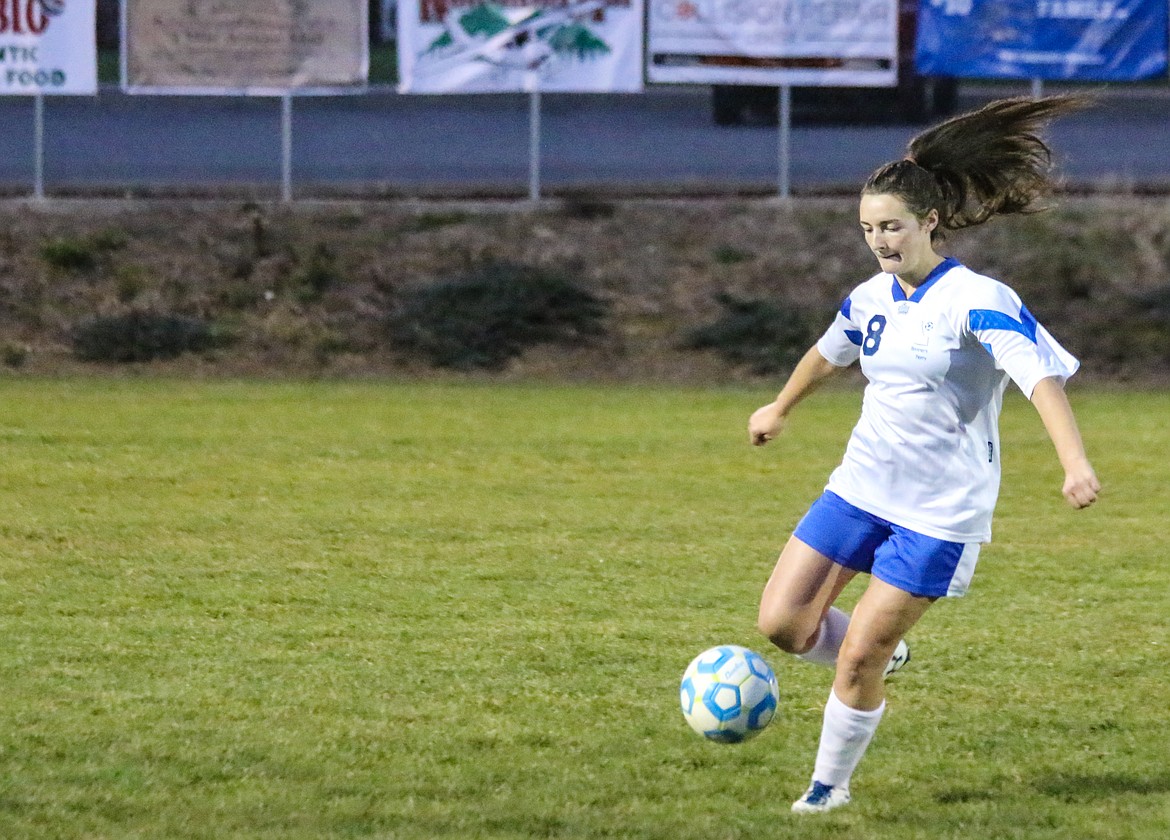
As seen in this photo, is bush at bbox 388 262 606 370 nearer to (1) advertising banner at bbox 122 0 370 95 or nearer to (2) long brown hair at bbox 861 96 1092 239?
(1) advertising banner at bbox 122 0 370 95

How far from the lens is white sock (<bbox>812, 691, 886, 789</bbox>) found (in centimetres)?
475

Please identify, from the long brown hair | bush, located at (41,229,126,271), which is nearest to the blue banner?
bush, located at (41,229,126,271)

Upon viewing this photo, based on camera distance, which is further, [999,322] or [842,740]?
[842,740]

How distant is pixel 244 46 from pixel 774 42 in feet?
15.4

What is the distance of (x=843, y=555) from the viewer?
4883 millimetres

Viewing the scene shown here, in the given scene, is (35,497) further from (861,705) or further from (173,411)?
(861,705)

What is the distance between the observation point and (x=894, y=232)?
15.2 feet

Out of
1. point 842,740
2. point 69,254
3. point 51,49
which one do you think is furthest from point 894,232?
point 69,254

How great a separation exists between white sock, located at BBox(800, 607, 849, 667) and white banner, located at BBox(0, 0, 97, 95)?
12.6 metres

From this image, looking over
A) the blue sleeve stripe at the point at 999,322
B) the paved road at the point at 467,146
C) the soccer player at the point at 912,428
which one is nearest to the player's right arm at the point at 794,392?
the soccer player at the point at 912,428

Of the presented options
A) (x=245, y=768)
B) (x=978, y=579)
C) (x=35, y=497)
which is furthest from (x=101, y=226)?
(x=245, y=768)

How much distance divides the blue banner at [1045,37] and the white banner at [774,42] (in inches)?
19.1

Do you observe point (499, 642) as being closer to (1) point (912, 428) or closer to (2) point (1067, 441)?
(1) point (912, 428)

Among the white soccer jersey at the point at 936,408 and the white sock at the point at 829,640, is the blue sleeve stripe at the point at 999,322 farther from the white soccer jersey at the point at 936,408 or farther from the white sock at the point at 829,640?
the white sock at the point at 829,640
